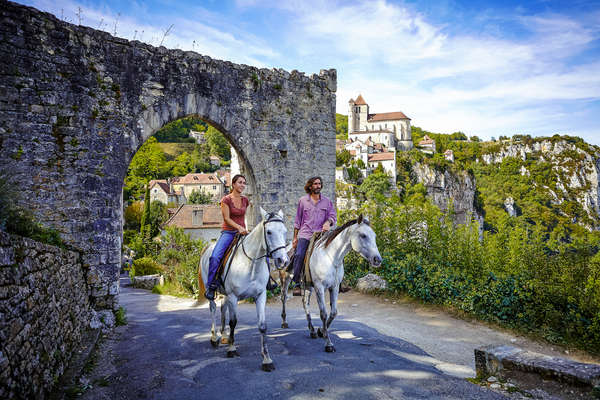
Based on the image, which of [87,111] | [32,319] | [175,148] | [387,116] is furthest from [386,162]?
[32,319]

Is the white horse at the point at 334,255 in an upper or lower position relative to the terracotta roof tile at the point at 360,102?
lower

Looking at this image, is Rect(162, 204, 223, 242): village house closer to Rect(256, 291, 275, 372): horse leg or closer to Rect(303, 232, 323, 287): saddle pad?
Rect(303, 232, 323, 287): saddle pad

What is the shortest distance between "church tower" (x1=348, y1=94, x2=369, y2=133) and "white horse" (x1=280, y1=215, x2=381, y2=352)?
106712 millimetres

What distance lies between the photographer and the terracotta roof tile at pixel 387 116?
106 m

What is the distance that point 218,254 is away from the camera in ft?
15.3

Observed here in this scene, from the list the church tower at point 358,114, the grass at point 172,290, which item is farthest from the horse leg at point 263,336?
the church tower at point 358,114

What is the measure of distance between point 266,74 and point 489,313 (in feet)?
23.6

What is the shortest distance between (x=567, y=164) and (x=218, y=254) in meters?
110

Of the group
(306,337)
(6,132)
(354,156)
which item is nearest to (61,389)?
(306,337)

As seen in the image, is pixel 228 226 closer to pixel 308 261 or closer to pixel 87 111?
pixel 308 261

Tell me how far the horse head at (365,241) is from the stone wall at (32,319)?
3.36 m

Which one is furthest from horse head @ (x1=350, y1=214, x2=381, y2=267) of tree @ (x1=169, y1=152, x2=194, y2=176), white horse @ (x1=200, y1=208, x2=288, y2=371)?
tree @ (x1=169, y1=152, x2=194, y2=176)

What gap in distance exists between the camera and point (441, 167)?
8206cm

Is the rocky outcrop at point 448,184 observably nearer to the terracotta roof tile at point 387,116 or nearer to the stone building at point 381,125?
the stone building at point 381,125
